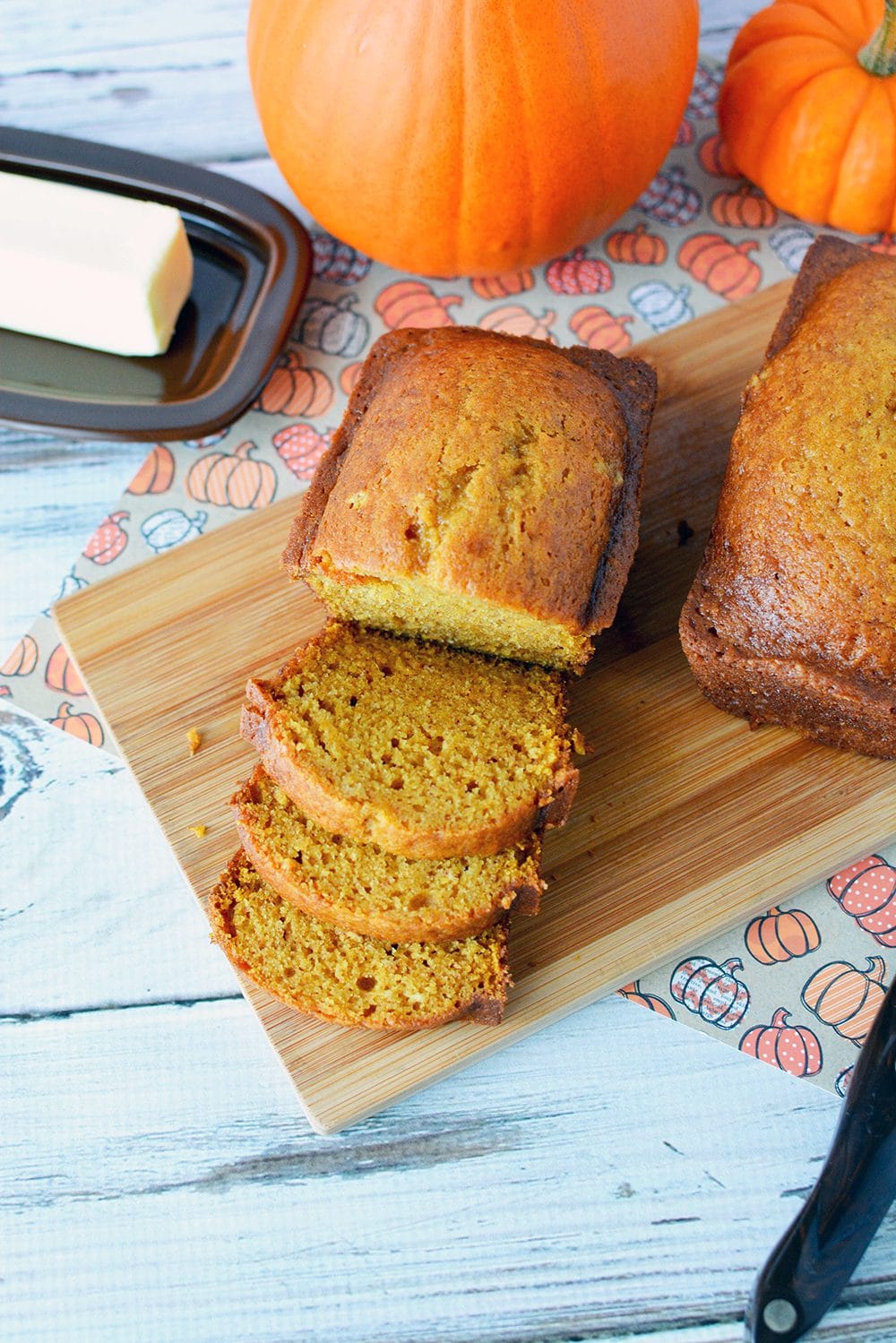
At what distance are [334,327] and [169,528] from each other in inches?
31.8

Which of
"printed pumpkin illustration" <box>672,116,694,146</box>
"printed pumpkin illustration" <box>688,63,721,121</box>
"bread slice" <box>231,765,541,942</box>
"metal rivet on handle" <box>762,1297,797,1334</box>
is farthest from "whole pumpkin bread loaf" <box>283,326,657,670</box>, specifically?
"printed pumpkin illustration" <box>688,63,721,121</box>

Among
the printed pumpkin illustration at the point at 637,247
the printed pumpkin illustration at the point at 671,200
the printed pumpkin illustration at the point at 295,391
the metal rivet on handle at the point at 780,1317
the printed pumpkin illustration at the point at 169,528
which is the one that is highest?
the printed pumpkin illustration at the point at 671,200

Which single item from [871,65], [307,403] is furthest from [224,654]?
[871,65]

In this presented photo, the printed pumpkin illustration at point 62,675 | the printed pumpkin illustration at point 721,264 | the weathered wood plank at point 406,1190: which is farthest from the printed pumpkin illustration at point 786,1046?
the printed pumpkin illustration at point 721,264

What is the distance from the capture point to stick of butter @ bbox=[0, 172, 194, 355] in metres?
3.19

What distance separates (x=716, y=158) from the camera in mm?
3791

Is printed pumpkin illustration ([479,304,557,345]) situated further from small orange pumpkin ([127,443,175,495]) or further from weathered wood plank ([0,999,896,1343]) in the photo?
weathered wood plank ([0,999,896,1343])

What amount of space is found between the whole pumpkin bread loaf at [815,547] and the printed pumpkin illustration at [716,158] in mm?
1100

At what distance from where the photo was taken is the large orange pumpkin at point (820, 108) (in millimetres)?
3279

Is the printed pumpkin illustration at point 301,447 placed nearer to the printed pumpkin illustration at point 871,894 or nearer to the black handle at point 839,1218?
the printed pumpkin illustration at point 871,894

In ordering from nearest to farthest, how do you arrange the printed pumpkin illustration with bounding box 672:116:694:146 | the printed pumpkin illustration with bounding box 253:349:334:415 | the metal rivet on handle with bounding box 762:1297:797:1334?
the metal rivet on handle with bounding box 762:1297:797:1334 < the printed pumpkin illustration with bounding box 253:349:334:415 < the printed pumpkin illustration with bounding box 672:116:694:146

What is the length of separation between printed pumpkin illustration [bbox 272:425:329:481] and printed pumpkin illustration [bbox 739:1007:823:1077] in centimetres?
184

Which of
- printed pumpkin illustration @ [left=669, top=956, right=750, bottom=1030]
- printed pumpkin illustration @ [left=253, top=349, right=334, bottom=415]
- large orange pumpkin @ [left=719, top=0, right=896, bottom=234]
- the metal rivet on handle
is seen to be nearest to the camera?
the metal rivet on handle

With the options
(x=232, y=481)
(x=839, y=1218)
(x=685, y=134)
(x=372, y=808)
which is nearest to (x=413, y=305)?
(x=232, y=481)
